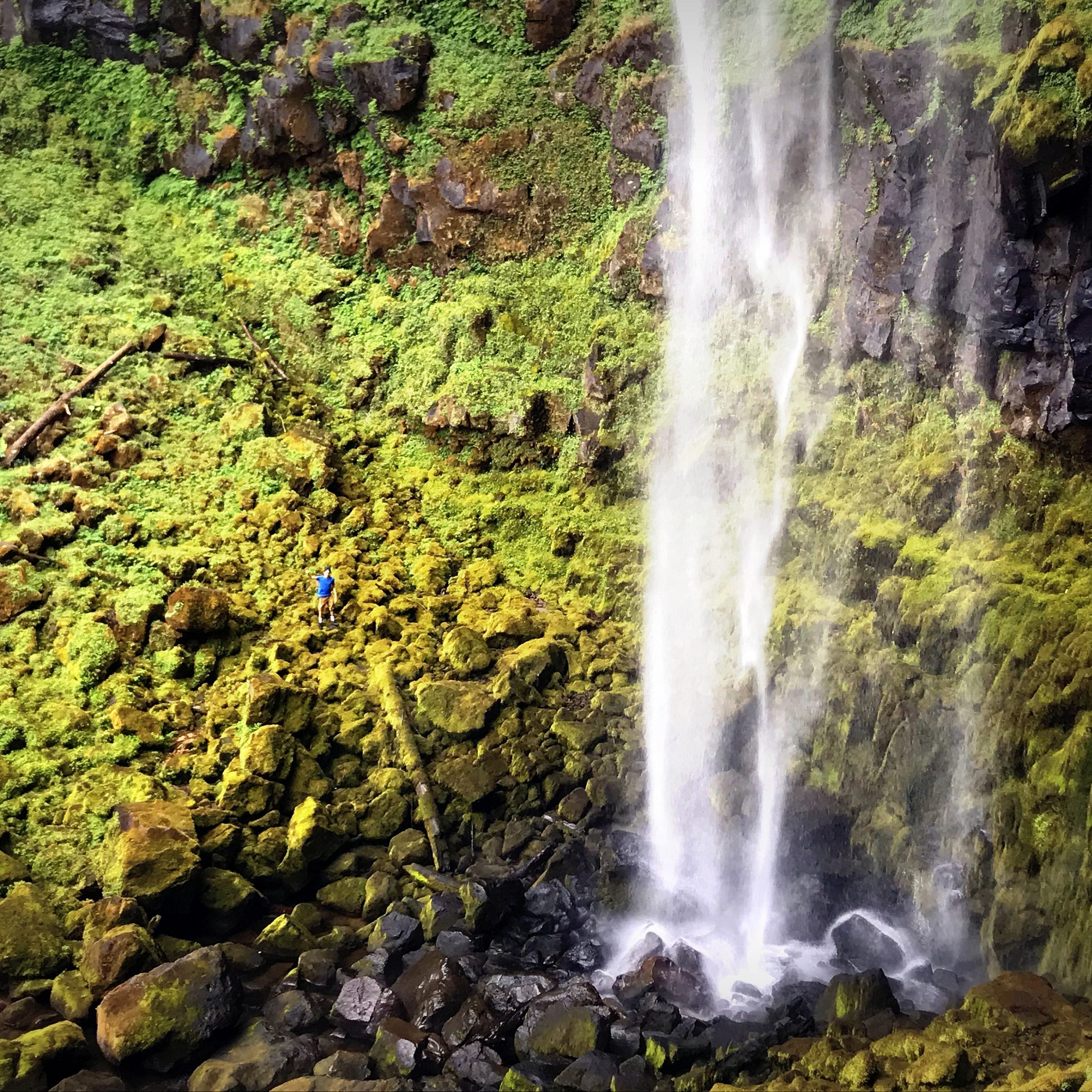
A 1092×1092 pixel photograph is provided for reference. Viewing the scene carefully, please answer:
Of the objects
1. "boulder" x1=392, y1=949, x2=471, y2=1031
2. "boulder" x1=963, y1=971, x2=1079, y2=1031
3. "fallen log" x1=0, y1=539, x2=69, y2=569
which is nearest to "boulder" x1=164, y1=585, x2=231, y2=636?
"fallen log" x1=0, y1=539, x2=69, y2=569

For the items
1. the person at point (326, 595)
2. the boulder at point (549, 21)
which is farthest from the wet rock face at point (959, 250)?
the person at point (326, 595)

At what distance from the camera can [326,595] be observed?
969 centimetres

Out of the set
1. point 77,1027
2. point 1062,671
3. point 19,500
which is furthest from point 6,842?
point 1062,671

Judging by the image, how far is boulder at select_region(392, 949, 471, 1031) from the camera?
647 cm

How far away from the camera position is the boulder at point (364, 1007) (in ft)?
21.2

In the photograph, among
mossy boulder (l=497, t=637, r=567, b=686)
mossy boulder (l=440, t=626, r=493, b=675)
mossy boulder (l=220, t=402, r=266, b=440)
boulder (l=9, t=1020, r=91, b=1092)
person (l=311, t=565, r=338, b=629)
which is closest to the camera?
boulder (l=9, t=1020, r=91, b=1092)

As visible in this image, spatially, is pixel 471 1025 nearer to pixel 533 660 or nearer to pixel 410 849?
pixel 410 849

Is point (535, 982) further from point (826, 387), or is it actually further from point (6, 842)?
point (826, 387)

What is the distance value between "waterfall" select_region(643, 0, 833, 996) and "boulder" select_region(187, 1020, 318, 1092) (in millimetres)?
3319

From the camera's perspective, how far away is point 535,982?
674 cm

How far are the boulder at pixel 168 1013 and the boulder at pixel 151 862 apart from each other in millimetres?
716

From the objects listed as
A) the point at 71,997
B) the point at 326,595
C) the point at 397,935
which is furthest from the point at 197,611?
the point at 397,935

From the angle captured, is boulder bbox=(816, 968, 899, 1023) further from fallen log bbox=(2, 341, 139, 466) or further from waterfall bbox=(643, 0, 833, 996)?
fallen log bbox=(2, 341, 139, 466)

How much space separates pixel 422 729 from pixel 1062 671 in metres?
5.68
